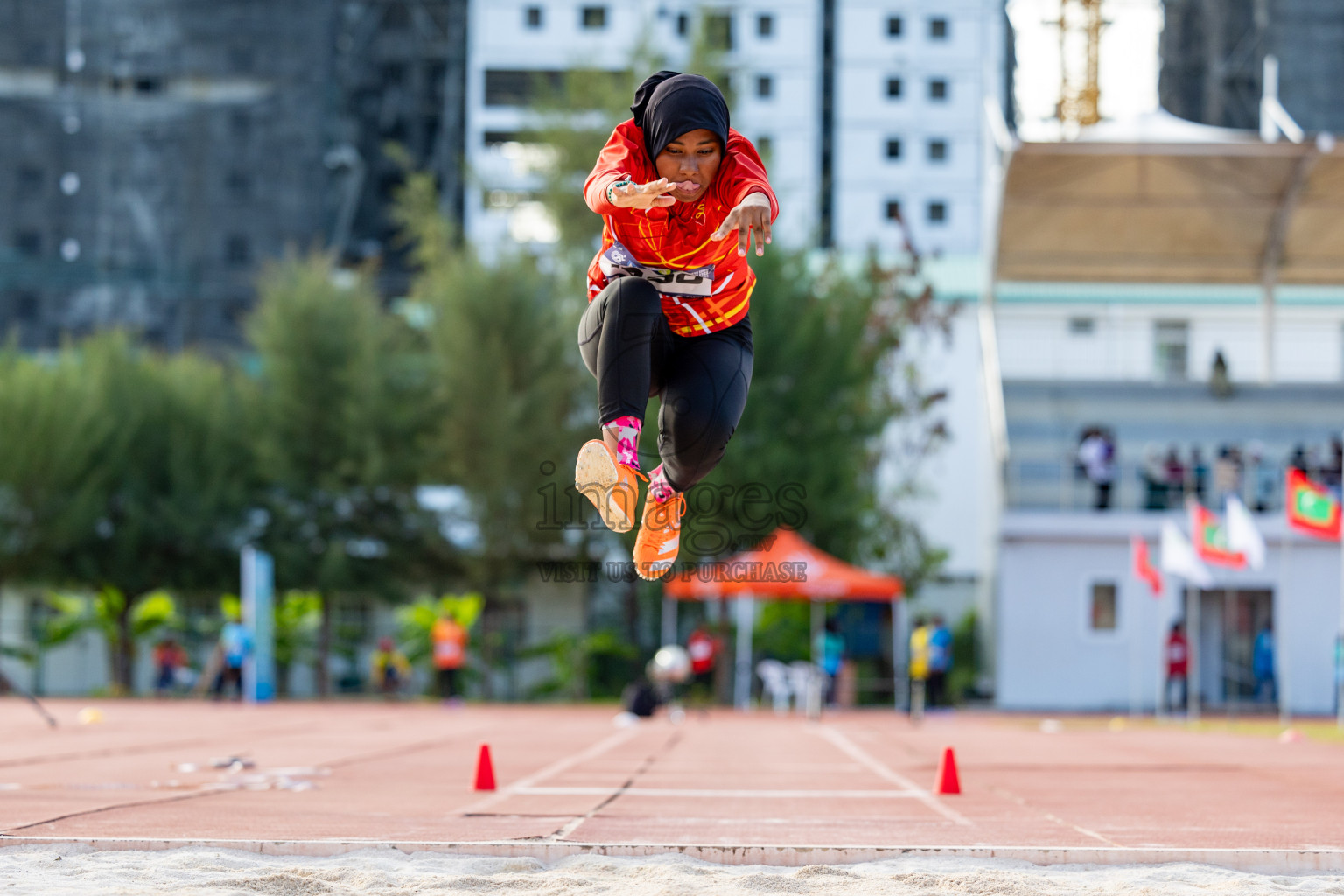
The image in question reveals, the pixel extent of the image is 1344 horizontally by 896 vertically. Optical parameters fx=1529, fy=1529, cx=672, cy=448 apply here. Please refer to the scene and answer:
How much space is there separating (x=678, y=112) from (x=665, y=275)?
2.54ft

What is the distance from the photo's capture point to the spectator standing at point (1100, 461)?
2998 centimetres

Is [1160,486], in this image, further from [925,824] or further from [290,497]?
[925,824]

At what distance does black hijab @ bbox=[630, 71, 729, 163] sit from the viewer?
19.6 feet

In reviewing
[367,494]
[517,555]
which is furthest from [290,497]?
[517,555]

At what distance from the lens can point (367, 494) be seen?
3291cm

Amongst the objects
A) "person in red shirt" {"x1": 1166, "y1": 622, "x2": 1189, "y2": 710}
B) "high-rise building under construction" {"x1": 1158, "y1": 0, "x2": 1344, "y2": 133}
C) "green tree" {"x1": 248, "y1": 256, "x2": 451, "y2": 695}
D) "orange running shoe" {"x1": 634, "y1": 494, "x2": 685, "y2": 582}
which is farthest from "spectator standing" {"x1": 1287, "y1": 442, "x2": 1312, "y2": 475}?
"high-rise building under construction" {"x1": 1158, "y1": 0, "x2": 1344, "y2": 133}

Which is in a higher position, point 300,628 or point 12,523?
point 12,523

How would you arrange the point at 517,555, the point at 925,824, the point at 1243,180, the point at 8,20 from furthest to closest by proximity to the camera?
the point at 8,20
the point at 517,555
the point at 1243,180
the point at 925,824

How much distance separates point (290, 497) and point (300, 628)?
379 centimetres

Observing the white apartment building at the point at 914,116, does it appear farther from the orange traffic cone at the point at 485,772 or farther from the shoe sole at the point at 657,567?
the shoe sole at the point at 657,567

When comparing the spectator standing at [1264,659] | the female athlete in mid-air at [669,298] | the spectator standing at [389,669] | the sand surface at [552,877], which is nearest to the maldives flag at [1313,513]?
the spectator standing at [1264,659]

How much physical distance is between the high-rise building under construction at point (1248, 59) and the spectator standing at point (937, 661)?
138 ft

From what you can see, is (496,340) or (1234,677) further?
(496,340)

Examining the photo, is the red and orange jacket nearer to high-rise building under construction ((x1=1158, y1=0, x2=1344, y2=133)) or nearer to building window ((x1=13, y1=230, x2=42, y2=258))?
high-rise building under construction ((x1=1158, y1=0, x2=1344, y2=133))
